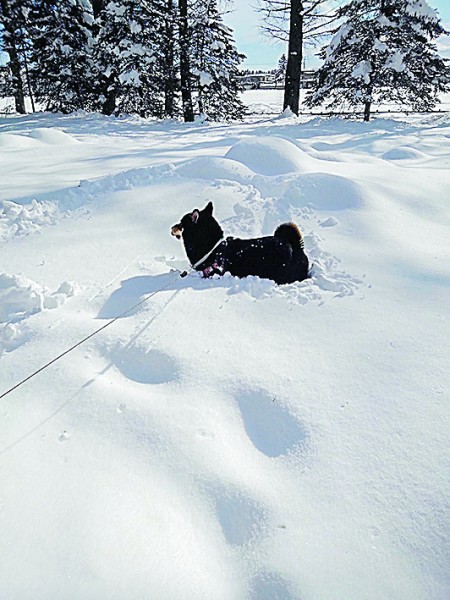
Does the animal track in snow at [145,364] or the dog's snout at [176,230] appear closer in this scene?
the animal track in snow at [145,364]

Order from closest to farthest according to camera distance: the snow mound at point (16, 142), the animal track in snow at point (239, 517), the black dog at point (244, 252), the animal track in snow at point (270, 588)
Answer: the animal track in snow at point (270, 588) < the animal track in snow at point (239, 517) < the black dog at point (244, 252) < the snow mound at point (16, 142)

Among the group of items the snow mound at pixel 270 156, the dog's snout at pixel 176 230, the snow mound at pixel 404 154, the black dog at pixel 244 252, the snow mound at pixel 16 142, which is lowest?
the black dog at pixel 244 252

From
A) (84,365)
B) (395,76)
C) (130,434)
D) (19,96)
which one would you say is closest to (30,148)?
(84,365)

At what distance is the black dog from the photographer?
348 centimetres

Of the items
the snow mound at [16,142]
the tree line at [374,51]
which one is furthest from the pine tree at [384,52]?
the snow mound at [16,142]

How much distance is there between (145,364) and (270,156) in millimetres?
4935

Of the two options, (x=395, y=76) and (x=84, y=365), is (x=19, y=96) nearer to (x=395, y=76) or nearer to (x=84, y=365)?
(x=395, y=76)

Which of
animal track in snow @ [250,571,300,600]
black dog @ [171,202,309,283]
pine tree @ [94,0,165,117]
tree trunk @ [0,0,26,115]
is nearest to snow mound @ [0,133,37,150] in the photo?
pine tree @ [94,0,165,117]

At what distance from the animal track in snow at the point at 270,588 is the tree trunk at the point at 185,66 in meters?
15.8

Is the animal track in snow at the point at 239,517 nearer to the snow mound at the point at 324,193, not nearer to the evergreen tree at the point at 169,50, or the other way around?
the snow mound at the point at 324,193

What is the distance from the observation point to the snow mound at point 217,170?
19.6ft

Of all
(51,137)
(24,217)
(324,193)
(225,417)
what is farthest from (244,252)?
(51,137)

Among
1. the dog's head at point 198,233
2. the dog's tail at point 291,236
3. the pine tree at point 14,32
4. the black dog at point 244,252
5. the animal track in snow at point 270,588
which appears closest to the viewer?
the animal track in snow at point 270,588

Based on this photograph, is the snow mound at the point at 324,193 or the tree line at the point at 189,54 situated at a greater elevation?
the tree line at the point at 189,54
